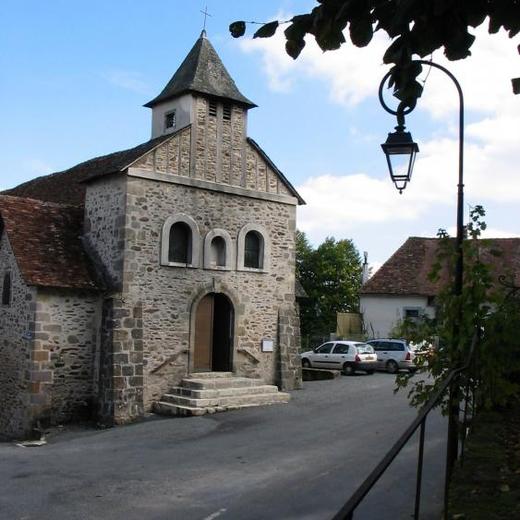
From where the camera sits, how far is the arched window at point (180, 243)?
1777 cm

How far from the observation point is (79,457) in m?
12.1

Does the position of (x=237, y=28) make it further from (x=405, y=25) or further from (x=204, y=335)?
(x=204, y=335)

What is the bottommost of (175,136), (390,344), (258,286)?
(390,344)

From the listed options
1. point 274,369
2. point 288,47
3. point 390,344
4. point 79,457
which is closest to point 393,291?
point 390,344

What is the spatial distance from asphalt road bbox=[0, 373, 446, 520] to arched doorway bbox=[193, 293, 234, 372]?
105 inches

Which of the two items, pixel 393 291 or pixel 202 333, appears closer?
pixel 202 333

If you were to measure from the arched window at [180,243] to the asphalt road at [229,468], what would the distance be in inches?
177

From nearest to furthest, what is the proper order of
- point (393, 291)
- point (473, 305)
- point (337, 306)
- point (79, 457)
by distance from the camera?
point (473, 305), point (79, 457), point (393, 291), point (337, 306)

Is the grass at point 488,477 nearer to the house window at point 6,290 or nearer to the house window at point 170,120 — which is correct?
the house window at point 6,290

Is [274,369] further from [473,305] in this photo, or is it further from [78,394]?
[473,305]

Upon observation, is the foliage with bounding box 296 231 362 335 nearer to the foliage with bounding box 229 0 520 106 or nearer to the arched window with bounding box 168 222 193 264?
the arched window with bounding box 168 222 193 264

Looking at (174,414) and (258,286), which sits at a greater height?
(258,286)

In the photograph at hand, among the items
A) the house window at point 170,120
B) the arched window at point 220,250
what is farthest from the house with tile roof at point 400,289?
the house window at point 170,120

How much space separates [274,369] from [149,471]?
9169mm
